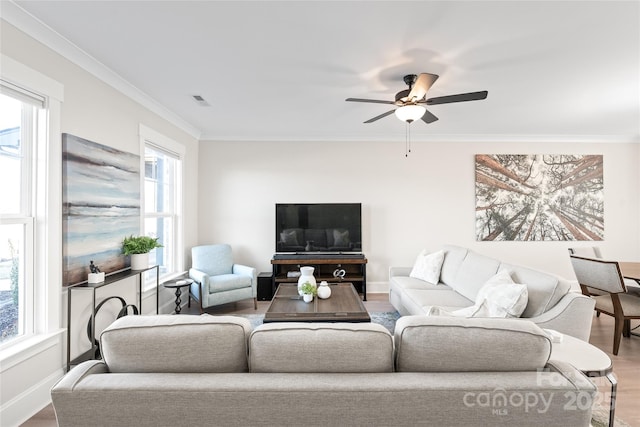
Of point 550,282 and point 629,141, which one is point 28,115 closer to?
point 550,282

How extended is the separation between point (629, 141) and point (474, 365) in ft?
20.6

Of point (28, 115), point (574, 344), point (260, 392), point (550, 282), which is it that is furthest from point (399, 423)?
point (28, 115)

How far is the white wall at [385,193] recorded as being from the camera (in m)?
4.91

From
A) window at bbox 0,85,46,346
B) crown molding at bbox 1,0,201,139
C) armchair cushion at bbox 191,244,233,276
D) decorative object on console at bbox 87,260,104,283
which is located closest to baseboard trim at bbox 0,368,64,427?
window at bbox 0,85,46,346

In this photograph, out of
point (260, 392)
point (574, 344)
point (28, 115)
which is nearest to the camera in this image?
point (260, 392)

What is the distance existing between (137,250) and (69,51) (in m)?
1.71

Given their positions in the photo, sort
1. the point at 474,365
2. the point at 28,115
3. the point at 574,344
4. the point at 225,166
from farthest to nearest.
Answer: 1. the point at 225,166
2. the point at 28,115
3. the point at 574,344
4. the point at 474,365

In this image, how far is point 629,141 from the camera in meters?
5.02

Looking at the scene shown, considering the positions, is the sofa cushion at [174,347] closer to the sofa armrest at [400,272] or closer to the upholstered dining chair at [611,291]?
the sofa armrest at [400,272]

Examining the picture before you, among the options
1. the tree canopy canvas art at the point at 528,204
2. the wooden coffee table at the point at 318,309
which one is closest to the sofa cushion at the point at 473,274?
the wooden coffee table at the point at 318,309

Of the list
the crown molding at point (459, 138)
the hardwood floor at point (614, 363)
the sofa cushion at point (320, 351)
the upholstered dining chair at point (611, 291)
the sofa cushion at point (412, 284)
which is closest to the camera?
the sofa cushion at point (320, 351)

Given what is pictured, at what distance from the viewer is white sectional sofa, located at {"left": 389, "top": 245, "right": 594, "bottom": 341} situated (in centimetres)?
204

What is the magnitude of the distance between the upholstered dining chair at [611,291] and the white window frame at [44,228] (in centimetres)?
464

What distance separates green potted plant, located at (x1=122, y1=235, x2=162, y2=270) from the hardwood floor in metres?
1.21
